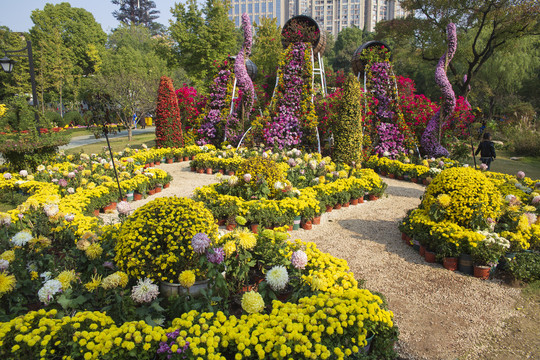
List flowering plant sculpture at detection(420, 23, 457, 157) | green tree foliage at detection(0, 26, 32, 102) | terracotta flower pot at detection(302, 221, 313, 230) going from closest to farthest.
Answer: terracotta flower pot at detection(302, 221, 313, 230), flowering plant sculpture at detection(420, 23, 457, 157), green tree foliage at detection(0, 26, 32, 102)

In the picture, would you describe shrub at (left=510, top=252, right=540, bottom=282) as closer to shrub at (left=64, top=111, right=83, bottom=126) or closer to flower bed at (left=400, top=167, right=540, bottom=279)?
flower bed at (left=400, top=167, right=540, bottom=279)

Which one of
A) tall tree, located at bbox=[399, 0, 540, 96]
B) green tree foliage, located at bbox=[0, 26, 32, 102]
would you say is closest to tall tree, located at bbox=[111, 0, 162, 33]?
green tree foliage, located at bbox=[0, 26, 32, 102]

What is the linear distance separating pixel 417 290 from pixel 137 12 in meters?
87.2

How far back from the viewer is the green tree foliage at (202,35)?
77.2ft

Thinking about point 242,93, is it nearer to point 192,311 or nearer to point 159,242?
point 159,242

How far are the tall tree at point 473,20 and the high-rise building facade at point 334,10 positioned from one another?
85.0m

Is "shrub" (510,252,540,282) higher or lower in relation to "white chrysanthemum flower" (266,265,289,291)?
lower

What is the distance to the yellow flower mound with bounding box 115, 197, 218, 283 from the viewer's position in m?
2.82

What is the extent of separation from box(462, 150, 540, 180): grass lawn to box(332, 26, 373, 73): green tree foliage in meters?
31.4

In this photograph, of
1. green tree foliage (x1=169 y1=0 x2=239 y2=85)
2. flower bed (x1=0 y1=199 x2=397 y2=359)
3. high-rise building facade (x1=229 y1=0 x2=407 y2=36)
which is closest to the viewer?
flower bed (x1=0 y1=199 x2=397 y2=359)

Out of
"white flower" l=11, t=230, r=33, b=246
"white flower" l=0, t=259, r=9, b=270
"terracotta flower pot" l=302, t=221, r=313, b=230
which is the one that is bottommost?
"terracotta flower pot" l=302, t=221, r=313, b=230

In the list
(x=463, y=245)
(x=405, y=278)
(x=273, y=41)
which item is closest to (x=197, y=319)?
(x=405, y=278)

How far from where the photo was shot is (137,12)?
74.2 metres

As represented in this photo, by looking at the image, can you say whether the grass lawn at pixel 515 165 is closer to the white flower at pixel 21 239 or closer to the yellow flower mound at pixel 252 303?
the yellow flower mound at pixel 252 303
